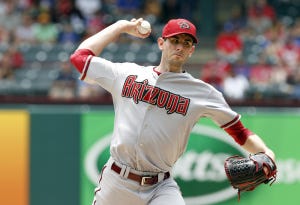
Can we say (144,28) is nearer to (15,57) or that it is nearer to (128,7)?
(15,57)

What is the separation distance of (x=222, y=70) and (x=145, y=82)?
6.94m

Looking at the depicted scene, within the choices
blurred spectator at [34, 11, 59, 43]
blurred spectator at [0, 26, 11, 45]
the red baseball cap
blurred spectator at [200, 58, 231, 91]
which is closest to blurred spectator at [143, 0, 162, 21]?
blurred spectator at [34, 11, 59, 43]

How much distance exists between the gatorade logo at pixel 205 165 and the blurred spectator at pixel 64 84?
2676 millimetres

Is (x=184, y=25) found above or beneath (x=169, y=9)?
above

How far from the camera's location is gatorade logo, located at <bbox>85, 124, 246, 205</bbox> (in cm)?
789

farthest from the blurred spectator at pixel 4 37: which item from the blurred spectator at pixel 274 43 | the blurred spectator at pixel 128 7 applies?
the blurred spectator at pixel 274 43

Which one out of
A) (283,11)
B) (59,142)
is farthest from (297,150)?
(283,11)

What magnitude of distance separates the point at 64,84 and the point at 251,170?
6405 mm

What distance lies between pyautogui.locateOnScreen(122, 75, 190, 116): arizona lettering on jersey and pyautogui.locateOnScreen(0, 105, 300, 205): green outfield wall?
309 centimetres

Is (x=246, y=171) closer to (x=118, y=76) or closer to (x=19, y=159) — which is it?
(x=118, y=76)

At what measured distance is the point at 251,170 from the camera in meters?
4.53

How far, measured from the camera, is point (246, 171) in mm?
4547

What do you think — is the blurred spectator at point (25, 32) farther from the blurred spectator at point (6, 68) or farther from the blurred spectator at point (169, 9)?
the blurred spectator at point (169, 9)

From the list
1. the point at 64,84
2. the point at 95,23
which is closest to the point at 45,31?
the point at 95,23
